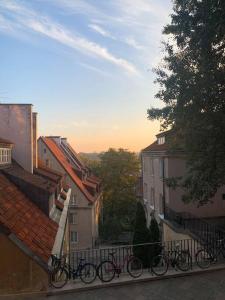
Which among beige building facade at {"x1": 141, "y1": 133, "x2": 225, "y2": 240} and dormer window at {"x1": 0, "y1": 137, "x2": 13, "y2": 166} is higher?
dormer window at {"x1": 0, "y1": 137, "x2": 13, "y2": 166}

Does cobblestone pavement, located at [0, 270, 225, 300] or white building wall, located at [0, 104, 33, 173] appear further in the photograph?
white building wall, located at [0, 104, 33, 173]

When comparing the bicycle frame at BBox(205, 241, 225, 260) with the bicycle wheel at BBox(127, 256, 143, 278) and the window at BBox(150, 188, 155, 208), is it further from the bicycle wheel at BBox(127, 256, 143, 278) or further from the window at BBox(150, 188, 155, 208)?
the window at BBox(150, 188, 155, 208)

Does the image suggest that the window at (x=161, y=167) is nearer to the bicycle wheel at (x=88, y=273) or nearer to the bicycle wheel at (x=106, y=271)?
the bicycle wheel at (x=106, y=271)

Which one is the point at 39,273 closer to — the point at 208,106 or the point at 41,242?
the point at 41,242

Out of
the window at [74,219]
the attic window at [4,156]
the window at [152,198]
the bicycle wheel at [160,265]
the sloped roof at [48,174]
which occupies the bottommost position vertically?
the window at [74,219]

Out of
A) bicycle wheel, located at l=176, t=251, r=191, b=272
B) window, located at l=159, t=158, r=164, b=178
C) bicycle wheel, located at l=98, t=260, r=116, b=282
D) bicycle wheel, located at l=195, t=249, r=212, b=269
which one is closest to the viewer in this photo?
bicycle wheel, located at l=98, t=260, r=116, b=282

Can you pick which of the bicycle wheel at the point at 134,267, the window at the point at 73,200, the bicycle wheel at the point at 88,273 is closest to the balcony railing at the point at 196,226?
the bicycle wheel at the point at 134,267

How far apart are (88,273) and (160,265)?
290 cm

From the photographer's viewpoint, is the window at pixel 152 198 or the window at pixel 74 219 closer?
the window at pixel 152 198

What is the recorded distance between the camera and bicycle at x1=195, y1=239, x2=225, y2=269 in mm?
13586

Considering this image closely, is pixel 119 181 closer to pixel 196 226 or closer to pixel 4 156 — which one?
pixel 196 226

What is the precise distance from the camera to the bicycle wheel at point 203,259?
43.8 ft

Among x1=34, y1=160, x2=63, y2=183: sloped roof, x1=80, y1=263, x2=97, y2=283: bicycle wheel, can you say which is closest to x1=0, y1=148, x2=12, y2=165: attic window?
x1=34, y1=160, x2=63, y2=183: sloped roof

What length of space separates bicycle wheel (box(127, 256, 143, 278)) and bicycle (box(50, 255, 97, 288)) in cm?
115
